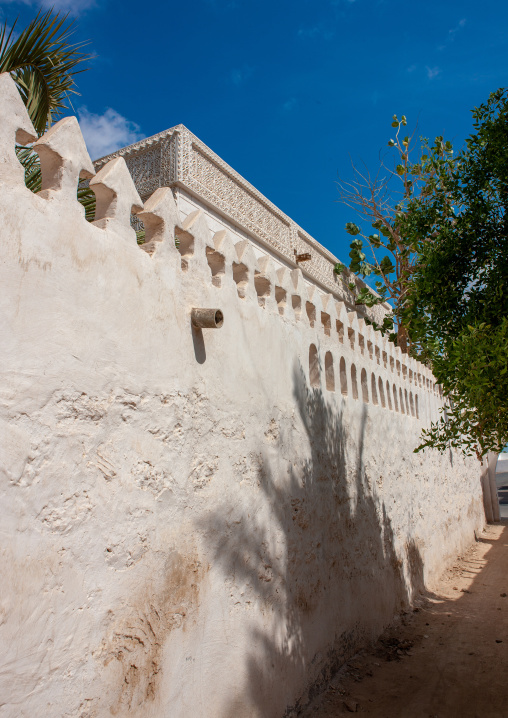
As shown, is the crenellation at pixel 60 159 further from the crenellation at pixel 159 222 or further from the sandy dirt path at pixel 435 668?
the sandy dirt path at pixel 435 668

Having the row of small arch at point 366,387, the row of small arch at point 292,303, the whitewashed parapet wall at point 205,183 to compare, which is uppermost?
the whitewashed parapet wall at point 205,183

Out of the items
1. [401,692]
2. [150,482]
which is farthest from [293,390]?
[401,692]

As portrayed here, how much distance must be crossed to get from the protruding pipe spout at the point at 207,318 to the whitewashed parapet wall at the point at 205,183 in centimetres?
335

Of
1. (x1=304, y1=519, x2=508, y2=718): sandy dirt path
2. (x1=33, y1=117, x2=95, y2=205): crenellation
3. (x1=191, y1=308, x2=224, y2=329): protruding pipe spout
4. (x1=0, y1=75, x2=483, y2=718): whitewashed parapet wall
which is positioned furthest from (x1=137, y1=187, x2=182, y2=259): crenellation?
(x1=304, y1=519, x2=508, y2=718): sandy dirt path

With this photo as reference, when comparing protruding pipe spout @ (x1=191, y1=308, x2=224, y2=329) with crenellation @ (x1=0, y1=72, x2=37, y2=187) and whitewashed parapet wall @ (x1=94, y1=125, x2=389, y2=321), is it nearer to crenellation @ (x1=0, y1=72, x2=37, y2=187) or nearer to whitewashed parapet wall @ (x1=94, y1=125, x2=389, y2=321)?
crenellation @ (x1=0, y1=72, x2=37, y2=187)

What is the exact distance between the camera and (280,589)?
11.9ft

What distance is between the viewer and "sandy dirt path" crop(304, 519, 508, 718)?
4055 mm

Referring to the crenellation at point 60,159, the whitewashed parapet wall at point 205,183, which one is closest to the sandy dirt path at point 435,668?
the crenellation at point 60,159

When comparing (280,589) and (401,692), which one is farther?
(401,692)

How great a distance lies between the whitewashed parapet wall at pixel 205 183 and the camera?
6.22m

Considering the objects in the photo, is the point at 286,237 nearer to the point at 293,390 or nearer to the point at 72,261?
the point at 293,390

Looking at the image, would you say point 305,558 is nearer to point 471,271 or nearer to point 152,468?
point 152,468

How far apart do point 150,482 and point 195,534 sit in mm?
475

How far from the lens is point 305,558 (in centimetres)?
405
